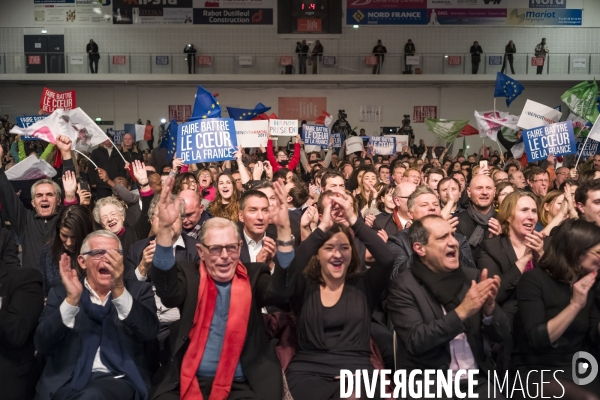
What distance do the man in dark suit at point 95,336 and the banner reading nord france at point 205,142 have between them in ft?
15.7

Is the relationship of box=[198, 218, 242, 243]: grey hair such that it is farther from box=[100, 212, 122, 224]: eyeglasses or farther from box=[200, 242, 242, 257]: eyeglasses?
box=[100, 212, 122, 224]: eyeglasses

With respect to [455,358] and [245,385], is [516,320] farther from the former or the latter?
[245,385]

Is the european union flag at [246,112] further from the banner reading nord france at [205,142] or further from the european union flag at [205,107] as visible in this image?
the banner reading nord france at [205,142]

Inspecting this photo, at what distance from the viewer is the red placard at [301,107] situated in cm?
3262

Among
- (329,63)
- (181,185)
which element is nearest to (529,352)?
(181,185)

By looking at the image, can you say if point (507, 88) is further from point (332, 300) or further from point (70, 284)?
point (70, 284)

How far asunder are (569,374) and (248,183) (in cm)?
518

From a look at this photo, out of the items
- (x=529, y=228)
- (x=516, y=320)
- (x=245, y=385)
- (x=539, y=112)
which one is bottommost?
(x=245, y=385)

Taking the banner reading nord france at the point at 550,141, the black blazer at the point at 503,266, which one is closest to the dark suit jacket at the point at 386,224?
the black blazer at the point at 503,266

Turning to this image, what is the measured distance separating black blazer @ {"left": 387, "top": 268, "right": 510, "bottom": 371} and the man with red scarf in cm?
75

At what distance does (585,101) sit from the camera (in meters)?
14.4

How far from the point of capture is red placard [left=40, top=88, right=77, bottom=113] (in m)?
14.6

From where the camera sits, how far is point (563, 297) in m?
4.60

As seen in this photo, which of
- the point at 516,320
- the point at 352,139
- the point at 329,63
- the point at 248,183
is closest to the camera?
the point at 516,320
